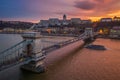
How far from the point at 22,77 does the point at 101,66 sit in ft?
35.9

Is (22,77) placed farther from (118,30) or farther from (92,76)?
(118,30)

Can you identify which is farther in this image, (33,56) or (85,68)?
(85,68)

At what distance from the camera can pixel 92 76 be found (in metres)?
17.2

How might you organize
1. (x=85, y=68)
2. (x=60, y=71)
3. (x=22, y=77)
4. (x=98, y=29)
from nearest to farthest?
1. (x=22, y=77)
2. (x=60, y=71)
3. (x=85, y=68)
4. (x=98, y=29)

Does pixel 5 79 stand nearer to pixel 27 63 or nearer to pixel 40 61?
pixel 27 63

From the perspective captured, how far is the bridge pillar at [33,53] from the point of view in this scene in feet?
55.1

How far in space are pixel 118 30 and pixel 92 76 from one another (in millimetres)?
68699

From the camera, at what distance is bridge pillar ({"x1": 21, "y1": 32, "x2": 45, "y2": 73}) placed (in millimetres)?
16794

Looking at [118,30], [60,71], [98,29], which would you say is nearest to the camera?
[60,71]

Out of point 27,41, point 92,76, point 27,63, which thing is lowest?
point 92,76

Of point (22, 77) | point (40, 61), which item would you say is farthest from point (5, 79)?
point (40, 61)

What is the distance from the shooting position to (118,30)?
79.9m

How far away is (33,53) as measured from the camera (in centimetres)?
1689

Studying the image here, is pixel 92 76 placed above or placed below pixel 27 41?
below
